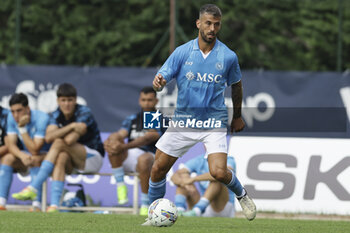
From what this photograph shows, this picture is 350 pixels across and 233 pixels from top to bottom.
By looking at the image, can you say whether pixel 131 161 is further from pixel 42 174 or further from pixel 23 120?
pixel 23 120

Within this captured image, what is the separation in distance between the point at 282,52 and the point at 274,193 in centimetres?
994

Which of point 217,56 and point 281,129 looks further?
point 281,129

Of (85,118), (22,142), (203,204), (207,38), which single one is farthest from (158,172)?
(22,142)

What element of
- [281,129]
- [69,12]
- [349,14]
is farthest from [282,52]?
[281,129]

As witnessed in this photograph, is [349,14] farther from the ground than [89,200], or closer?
farther from the ground

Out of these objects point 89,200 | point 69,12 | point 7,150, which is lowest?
point 89,200

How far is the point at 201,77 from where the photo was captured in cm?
848

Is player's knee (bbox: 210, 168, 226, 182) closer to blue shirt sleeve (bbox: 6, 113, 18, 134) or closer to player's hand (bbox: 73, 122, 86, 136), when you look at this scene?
player's hand (bbox: 73, 122, 86, 136)

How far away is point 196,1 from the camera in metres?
20.3

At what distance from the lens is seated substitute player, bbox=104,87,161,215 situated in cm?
1152

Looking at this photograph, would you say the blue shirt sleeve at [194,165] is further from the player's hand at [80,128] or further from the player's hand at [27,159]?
the player's hand at [27,159]

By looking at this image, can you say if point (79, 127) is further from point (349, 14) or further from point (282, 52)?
point (282, 52)

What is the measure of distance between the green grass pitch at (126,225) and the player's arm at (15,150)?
5.30 feet

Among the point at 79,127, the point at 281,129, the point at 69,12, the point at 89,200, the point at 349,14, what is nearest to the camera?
the point at 79,127
